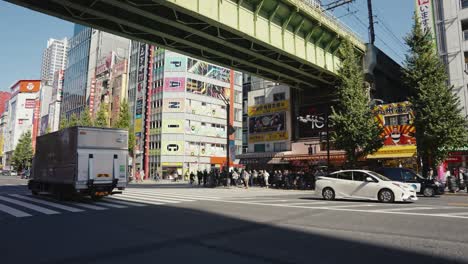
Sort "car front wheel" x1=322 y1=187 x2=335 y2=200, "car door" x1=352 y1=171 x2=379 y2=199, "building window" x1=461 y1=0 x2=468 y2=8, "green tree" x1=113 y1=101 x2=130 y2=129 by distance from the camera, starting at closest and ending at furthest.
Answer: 1. "car door" x1=352 y1=171 x2=379 y2=199
2. "car front wheel" x1=322 y1=187 x2=335 y2=200
3. "building window" x1=461 y1=0 x2=468 y2=8
4. "green tree" x1=113 y1=101 x2=130 y2=129

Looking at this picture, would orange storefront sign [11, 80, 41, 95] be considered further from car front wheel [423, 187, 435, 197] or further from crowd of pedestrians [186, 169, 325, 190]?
car front wheel [423, 187, 435, 197]

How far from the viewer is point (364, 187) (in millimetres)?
14703

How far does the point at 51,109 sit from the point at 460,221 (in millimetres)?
119593

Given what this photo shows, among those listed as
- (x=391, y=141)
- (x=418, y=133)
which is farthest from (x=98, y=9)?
(x=391, y=141)

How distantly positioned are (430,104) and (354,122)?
4.98m

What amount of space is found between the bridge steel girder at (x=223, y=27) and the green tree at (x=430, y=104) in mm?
6744

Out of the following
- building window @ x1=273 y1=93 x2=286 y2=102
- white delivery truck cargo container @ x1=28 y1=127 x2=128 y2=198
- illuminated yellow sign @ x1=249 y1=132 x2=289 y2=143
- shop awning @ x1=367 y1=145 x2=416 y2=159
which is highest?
building window @ x1=273 y1=93 x2=286 y2=102

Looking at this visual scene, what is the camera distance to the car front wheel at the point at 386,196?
14070 millimetres

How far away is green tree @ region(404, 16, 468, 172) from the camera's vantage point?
2208 cm

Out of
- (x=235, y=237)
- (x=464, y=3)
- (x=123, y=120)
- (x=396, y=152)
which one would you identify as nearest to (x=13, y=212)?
(x=235, y=237)

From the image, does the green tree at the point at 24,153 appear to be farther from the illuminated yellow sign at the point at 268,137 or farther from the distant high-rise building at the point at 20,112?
the illuminated yellow sign at the point at 268,137

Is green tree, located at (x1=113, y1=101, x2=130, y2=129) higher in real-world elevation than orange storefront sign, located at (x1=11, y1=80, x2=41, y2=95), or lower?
lower

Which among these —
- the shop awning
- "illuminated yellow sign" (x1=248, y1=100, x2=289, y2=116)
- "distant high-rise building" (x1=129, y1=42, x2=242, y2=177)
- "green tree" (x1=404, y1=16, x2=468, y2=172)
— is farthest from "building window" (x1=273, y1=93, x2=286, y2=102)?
"distant high-rise building" (x1=129, y1=42, x2=242, y2=177)

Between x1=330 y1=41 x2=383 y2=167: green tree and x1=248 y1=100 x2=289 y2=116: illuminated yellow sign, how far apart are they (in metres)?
11.3
